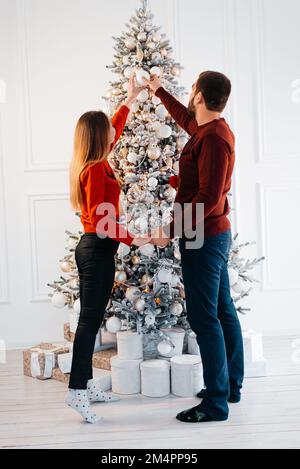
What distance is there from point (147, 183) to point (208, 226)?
2.07 feet

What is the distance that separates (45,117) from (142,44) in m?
1.18

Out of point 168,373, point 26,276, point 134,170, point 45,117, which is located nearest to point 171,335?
point 168,373

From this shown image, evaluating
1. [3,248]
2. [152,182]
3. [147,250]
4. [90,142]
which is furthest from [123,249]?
[3,248]

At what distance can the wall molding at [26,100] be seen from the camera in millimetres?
3887

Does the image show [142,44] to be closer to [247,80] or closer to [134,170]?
[134,170]

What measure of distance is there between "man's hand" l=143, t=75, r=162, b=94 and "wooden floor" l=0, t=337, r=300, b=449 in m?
1.56

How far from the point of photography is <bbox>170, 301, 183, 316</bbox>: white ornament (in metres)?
3.01

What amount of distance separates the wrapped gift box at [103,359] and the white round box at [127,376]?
0.12 metres

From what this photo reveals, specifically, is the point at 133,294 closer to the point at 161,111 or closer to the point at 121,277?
the point at 121,277

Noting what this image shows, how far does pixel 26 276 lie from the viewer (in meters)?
4.03

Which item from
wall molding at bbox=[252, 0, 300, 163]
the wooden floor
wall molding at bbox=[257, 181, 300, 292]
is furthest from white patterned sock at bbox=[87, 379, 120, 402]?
wall molding at bbox=[252, 0, 300, 163]

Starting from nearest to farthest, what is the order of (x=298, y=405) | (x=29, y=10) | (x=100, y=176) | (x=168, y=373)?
(x=100, y=176) < (x=298, y=405) < (x=168, y=373) < (x=29, y=10)

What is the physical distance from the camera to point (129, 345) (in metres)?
3.05

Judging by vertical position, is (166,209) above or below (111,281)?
above
